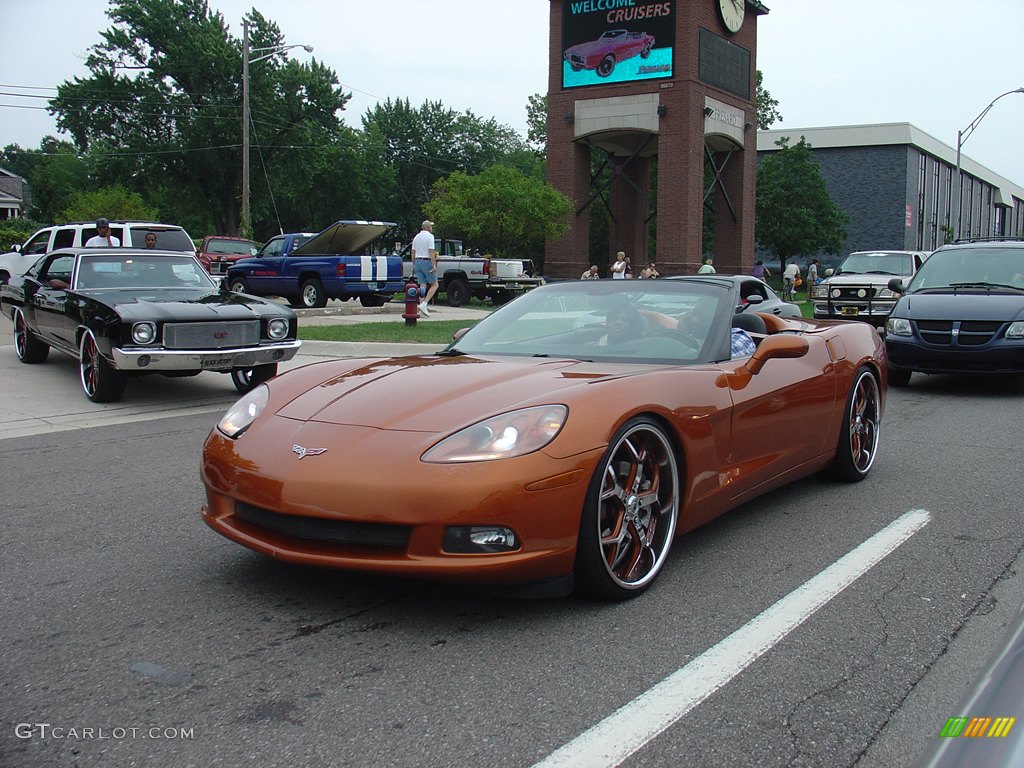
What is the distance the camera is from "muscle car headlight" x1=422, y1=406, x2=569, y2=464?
3.29m

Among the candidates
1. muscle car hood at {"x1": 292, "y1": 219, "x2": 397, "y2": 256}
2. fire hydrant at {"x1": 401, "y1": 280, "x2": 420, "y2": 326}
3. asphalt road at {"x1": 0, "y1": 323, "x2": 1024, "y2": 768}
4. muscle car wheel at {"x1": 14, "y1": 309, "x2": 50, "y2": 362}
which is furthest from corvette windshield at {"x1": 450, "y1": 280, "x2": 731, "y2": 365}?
muscle car hood at {"x1": 292, "y1": 219, "x2": 397, "y2": 256}

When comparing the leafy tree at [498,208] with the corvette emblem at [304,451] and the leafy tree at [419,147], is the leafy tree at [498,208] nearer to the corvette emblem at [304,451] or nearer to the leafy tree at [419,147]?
the corvette emblem at [304,451]

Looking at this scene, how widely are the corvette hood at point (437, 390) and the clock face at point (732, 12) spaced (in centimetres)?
3495

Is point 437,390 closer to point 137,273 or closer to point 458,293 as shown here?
point 137,273

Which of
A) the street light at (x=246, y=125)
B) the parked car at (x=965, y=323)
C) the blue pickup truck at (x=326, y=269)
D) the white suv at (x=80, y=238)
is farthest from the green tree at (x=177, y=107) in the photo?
the parked car at (x=965, y=323)

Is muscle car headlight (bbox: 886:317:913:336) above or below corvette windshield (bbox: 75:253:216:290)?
below

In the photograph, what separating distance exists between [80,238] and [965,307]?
12.0 meters

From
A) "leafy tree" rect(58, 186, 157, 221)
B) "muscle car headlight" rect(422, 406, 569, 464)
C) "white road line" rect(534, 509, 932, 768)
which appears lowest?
"white road line" rect(534, 509, 932, 768)

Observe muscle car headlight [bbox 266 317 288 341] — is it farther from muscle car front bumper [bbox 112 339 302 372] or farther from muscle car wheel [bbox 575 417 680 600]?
muscle car wheel [bbox 575 417 680 600]

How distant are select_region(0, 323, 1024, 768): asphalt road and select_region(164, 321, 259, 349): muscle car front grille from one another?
3.47 metres

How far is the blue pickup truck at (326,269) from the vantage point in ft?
65.9

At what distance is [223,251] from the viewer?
92.7ft

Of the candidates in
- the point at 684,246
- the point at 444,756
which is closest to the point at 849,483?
the point at 444,756

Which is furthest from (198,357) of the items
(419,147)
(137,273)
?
(419,147)
